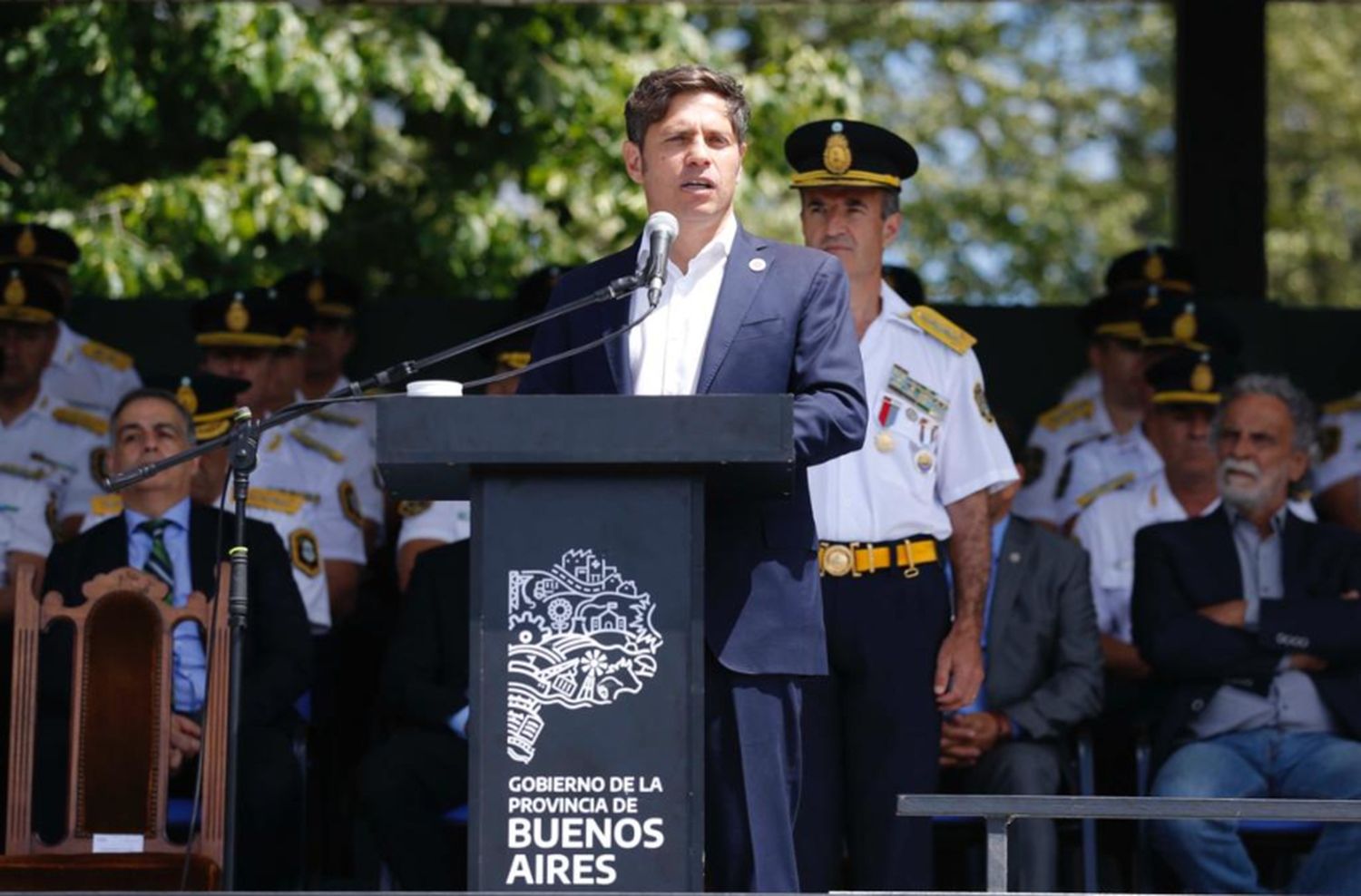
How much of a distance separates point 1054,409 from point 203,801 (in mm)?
3702

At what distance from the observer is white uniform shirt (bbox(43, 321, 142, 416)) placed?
8664 mm

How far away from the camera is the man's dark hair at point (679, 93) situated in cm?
489

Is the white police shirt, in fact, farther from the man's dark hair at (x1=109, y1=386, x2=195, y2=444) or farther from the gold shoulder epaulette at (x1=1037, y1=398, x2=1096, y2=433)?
the gold shoulder epaulette at (x1=1037, y1=398, x2=1096, y2=433)

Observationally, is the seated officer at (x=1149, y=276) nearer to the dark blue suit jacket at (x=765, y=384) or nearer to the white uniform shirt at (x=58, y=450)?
the white uniform shirt at (x=58, y=450)

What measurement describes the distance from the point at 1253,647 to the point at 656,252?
9.93 feet

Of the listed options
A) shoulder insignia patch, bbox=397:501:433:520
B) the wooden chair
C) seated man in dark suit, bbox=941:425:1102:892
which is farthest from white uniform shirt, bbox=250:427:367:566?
seated man in dark suit, bbox=941:425:1102:892

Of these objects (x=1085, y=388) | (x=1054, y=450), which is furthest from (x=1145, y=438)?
(x=1085, y=388)

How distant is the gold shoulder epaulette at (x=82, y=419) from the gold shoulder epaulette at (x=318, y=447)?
2.05 ft

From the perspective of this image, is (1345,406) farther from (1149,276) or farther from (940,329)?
(940,329)

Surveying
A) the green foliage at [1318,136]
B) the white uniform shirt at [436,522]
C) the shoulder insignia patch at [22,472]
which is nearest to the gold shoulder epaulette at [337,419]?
the white uniform shirt at [436,522]

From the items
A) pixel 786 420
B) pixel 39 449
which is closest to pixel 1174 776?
pixel 786 420

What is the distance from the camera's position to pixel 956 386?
642 centimetres

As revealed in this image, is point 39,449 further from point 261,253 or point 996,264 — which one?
point 996,264

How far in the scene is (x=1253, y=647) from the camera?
695 centimetres
